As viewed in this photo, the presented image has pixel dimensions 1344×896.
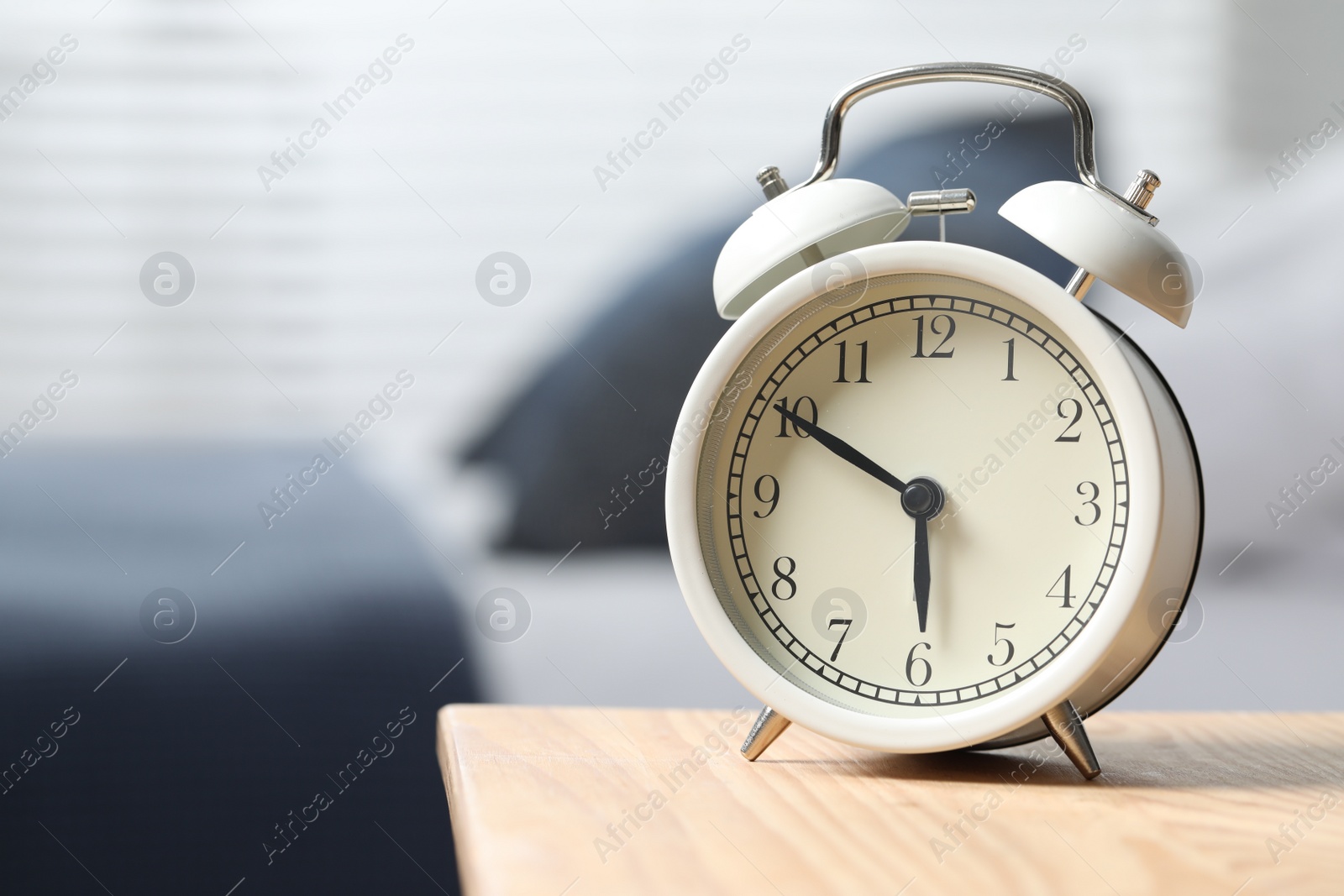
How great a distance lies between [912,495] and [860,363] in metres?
0.10

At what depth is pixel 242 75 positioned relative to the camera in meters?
1.48

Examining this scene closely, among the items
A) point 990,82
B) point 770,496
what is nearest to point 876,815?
point 770,496

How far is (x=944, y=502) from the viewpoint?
0.74m

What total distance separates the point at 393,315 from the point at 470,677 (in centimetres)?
50

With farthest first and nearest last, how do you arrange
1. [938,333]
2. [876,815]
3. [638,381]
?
[638,381]
[938,333]
[876,815]

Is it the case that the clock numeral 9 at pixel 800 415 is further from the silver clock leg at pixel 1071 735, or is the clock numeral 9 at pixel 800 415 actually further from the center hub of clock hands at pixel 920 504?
the silver clock leg at pixel 1071 735

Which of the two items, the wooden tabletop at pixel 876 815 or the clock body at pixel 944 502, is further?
the clock body at pixel 944 502

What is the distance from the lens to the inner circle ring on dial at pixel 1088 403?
0.70 m

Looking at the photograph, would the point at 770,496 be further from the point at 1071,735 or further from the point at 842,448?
the point at 1071,735

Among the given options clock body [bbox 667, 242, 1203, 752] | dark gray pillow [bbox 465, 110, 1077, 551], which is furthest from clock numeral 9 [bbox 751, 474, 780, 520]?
dark gray pillow [bbox 465, 110, 1077, 551]

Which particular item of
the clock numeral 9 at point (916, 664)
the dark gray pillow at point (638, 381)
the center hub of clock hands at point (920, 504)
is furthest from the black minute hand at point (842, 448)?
the dark gray pillow at point (638, 381)

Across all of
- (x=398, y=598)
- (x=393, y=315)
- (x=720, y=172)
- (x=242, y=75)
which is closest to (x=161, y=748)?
(x=398, y=598)

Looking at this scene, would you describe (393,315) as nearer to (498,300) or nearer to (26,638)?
(498,300)

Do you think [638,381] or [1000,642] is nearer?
[1000,642]
